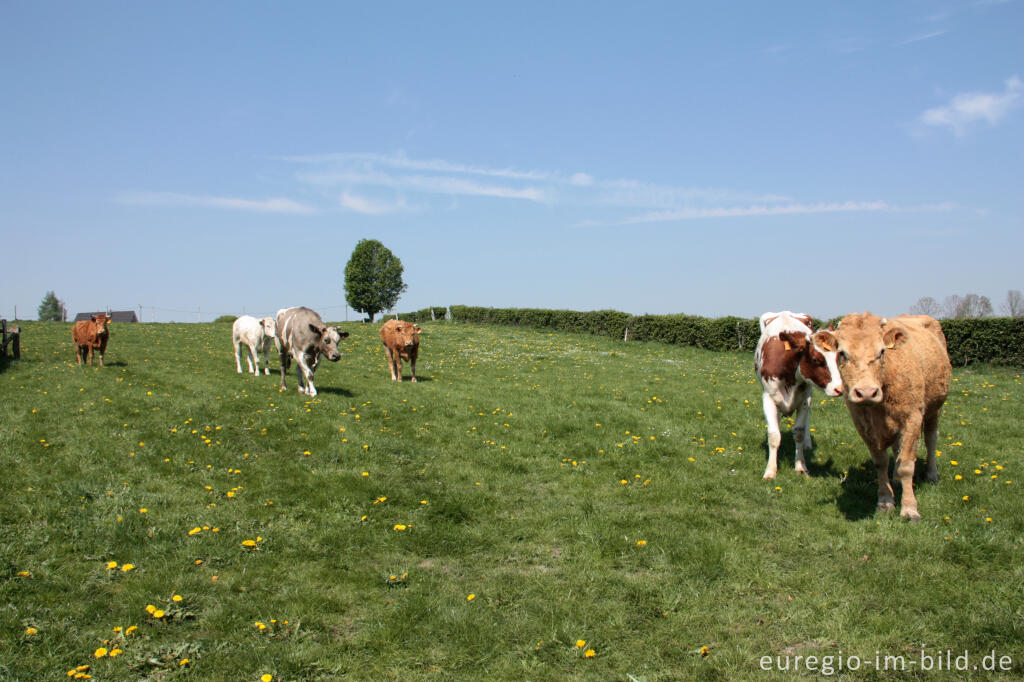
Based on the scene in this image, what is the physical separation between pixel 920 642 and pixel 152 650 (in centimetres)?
727

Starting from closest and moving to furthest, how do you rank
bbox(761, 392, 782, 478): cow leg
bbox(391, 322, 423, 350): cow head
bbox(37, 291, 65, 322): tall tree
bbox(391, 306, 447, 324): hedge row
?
1. bbox(761, 392, 782, 478): cow leg
2. bbox(391, 322, 423, 350): cow head
3. bbox(391, 306, 447, 324): hedge row
4. bbox(37, 291, 65, 322): tall tree

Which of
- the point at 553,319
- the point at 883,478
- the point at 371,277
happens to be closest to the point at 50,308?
the point at 371,277

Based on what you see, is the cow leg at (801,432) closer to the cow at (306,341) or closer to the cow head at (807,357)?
the cow head at (807,357)

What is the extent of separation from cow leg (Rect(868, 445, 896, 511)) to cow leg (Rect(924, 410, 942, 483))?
145 cm

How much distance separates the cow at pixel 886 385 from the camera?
25.5ft

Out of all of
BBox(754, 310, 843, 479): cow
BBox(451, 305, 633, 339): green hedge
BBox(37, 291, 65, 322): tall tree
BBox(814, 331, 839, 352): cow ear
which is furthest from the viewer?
BBox(37, 291, 65, 322): tall tree

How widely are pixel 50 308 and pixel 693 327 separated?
171590 mm

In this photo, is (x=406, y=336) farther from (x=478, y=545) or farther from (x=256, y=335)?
(x=478, y=545)

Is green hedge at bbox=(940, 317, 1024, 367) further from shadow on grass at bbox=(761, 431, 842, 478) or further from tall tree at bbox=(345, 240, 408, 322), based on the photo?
tall tree at bbox=(345, 240, 408, 322)

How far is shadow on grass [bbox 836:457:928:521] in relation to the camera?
347 inches

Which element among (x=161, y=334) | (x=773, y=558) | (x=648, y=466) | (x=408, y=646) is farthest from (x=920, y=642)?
(x=161, y=334)

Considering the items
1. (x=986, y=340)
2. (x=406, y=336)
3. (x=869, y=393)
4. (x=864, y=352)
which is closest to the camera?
(x=869, y=393)

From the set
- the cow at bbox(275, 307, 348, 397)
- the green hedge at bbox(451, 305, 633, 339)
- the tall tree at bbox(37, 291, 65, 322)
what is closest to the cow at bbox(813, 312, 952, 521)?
the cow at bbox(275, 307, 348, 397)

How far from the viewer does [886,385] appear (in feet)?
26.8
